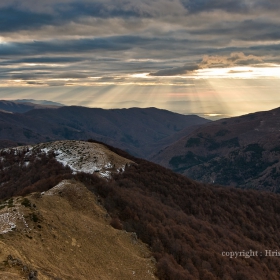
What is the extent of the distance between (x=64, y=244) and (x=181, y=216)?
39.5m

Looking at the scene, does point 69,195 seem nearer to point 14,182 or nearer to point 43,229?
point 43,229

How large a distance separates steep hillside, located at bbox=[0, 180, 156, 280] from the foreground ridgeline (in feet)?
4.45

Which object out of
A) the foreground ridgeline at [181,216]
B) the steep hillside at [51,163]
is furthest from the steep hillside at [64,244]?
the steep hillside at [51,163]

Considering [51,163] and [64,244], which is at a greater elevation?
[64,244]

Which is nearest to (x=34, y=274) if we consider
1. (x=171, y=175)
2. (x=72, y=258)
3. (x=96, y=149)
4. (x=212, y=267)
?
(x=72, y=258)

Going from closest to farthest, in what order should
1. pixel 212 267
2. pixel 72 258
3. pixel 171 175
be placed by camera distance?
1. pixel 72 258
2. pixel 212 267
3. pixel 171 175

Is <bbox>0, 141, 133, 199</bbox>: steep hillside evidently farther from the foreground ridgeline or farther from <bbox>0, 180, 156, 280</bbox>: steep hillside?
<bbox>0, 180, 156, 280</bbox>: steep hillside

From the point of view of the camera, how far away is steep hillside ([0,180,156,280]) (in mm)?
29594

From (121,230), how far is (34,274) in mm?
25298

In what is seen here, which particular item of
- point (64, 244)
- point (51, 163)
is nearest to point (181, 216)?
point (64, 244)

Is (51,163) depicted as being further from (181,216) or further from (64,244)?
(64,244)

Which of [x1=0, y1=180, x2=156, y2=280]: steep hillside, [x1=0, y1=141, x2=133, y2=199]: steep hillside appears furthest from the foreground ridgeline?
[x1=0, y1=180, x2=156, y2=280]: steep hillside

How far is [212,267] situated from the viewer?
53500mm

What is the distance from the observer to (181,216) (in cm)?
7225
